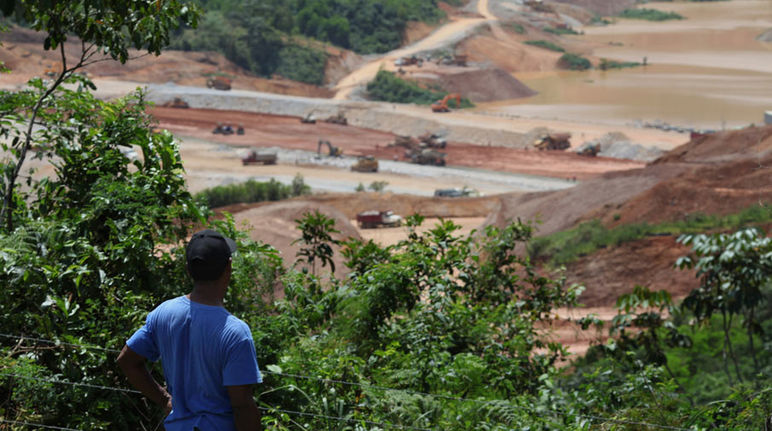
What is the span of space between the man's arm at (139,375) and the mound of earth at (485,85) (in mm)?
61893

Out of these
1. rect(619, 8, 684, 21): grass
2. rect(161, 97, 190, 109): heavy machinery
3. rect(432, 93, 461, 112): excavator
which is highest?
rect(619, 8, 684, 21): grass

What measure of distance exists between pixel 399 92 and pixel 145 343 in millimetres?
61024

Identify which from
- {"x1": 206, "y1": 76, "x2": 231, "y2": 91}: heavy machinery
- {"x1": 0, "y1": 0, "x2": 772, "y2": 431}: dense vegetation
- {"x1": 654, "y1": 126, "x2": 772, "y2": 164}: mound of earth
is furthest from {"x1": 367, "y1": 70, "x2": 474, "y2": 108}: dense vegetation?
{"x1": 0, "y1": 0, "x2": 772, "y2": 431}: dense vegetation

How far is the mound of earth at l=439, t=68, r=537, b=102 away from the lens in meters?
65.1

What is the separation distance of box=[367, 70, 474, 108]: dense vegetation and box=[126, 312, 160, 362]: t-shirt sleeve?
194ft

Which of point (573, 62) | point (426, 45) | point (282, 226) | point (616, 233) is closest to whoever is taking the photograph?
point (282, 226)

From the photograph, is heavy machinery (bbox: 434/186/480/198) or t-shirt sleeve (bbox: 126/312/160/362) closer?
t-shirt sleeve (bbox: 126/312/160/362)

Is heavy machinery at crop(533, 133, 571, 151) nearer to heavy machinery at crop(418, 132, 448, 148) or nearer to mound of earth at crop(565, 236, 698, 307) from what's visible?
heavy machinery at crop(418, 132, 448, 148)

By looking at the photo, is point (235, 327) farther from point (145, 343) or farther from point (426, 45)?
point (426, 45)

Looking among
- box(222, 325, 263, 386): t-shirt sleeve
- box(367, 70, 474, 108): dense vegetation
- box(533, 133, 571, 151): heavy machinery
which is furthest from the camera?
box(367, 70, 474, 108): dense vegetation

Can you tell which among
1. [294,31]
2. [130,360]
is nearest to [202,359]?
[130,360]

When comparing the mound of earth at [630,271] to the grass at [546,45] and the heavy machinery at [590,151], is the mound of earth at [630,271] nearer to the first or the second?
the heavy machinery at [590,151]

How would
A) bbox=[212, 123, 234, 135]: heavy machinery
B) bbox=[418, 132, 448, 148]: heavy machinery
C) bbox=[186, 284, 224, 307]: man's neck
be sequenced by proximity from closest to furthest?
bbox=[186, 284, 224, 307]: man's neck → bbox=[418, 132, 448, 148]: heavy machinery → bbox=[212, 123, 234, 135]: heavy machinery

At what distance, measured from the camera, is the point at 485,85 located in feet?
217
